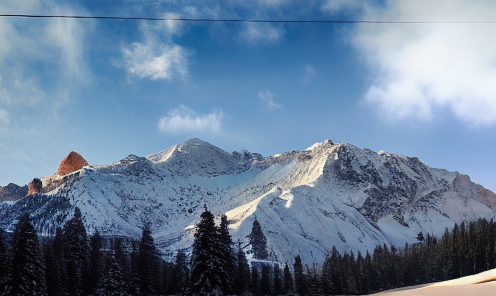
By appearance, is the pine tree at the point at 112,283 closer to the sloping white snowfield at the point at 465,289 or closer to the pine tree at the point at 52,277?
the pine tree at the point at 52,277

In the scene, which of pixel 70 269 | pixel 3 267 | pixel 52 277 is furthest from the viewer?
pixel 70 269

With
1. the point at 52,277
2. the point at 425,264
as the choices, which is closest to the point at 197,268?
the point at 52,277

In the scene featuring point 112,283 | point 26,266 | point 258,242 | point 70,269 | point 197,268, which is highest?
point 258,242

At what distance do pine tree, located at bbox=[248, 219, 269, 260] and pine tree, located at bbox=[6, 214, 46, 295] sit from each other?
97.8 m

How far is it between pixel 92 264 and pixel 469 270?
78.6 meters

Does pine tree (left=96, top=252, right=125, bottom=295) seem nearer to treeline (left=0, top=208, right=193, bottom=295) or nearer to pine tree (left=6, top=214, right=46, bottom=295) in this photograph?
treeline (left=0, top=208, right=193, bottom=295)

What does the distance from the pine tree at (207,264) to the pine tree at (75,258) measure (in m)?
20.2

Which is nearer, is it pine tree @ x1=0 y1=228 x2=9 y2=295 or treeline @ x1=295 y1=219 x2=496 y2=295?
pine tree @ x1=0 y1=228 x2=9 y2=295

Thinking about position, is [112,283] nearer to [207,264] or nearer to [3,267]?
[3,267]

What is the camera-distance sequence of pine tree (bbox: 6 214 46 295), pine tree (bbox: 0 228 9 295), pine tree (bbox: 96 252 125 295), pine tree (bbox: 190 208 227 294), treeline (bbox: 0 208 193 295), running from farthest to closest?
pine tree (bbox: 96 252 125 295)
treeline (bbox: 0 208 193 295)
pine tree (bbox: 6 214 46 295)
pine tree (bbox: 0 228 9 295)
pine tree (bbox: 190 208 227 294)

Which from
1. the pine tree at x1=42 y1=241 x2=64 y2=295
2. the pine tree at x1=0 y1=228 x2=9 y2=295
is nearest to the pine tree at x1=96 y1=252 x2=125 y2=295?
the pine tree at x1=42 y1=241 x2=64 y2=295

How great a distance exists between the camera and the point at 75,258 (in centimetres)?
6297

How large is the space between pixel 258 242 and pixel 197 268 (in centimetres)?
10818

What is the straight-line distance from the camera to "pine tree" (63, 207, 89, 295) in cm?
5775
